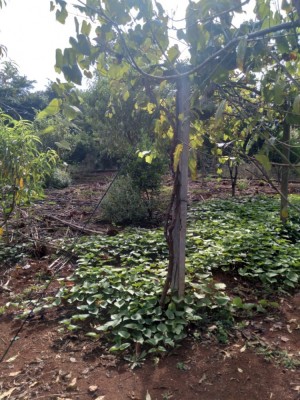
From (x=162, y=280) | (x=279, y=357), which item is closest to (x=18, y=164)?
(x=162, y=280)

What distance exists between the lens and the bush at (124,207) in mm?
6137

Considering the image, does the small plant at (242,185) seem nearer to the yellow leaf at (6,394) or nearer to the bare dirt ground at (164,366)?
the bare dirt ground at (164,366)

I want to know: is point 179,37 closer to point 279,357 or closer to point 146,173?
point 279,357

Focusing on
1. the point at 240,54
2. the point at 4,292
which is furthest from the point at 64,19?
the point at 4,292

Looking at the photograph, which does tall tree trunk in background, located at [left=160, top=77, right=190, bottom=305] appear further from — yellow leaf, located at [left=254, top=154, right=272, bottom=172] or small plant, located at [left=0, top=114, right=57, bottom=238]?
small plant, located at [left=0, top=114, right=57, bottom=238]

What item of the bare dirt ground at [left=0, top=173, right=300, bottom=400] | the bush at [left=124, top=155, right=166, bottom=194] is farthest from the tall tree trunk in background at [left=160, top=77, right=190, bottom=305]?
the bush at [left=124, top=155, right=166, bottom=194]

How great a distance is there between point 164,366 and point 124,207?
13.3 ft

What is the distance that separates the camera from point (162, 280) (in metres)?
3.00

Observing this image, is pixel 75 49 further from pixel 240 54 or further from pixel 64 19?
pixel 240 54

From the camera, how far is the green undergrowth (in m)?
2.48

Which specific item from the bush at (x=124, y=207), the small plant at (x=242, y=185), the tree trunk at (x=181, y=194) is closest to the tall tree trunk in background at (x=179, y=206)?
the tree trunk at (x=181, y=194)

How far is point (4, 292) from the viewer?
134 inches

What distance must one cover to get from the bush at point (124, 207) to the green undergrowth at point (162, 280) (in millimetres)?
1448

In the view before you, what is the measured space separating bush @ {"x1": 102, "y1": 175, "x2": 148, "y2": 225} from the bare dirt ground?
3263mm
